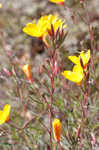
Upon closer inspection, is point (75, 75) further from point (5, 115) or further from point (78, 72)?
point (5, 115)

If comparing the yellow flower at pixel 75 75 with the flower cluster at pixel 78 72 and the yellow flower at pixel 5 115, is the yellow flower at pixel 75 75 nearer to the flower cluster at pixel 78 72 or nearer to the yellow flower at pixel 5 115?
the flower cluster at pixel 78 72

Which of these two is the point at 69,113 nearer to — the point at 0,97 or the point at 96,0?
the point at 0,97

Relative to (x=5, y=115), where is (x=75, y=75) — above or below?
above

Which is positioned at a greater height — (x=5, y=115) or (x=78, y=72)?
(x=78, y=72)

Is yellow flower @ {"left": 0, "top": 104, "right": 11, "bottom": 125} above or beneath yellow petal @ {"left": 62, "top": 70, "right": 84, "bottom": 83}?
beneath

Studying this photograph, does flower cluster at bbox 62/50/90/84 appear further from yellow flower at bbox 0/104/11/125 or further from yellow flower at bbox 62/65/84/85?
yellow flower at bbox 0/104/11/125

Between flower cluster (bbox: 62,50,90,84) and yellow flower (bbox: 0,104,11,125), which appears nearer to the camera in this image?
flower cluster (bbox: 62,50,90,84)

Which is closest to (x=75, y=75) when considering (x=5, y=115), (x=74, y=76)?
(x=74, y=76)

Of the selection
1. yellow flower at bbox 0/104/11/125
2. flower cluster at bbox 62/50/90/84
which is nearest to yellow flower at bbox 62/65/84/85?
flower cluster at bbox 62/50/90/84

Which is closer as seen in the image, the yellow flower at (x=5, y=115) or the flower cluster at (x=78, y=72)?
the flower cluster at (x=78, y=72)

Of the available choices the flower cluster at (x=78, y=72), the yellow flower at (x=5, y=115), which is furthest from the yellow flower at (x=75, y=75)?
the yellow flower at (x=5, y=115)

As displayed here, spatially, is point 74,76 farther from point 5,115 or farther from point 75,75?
point 5,115

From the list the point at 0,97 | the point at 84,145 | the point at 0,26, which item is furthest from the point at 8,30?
the point at 84,145
